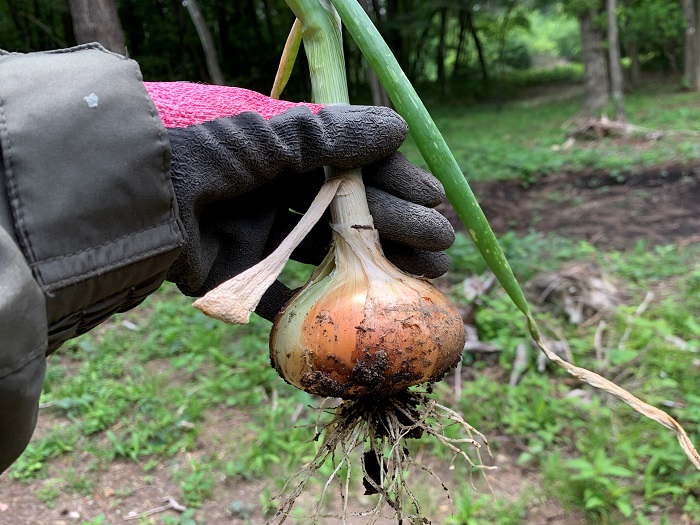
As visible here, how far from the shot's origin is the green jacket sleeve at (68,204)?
2.45 feet

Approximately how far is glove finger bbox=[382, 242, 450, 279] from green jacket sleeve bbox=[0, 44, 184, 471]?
551 mm

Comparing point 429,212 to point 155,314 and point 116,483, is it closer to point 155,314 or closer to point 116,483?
point 116,483

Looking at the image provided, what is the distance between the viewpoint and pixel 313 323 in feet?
3.42

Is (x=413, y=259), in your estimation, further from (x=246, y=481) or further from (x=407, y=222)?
(x=246, y=481)

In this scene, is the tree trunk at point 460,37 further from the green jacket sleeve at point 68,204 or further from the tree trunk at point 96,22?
the green jacket sleeve at point 68,204

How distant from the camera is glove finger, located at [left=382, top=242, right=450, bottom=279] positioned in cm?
138

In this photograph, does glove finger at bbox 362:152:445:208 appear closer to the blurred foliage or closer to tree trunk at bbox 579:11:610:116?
the blurred foliage

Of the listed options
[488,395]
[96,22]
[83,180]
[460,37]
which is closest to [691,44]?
[460,37]

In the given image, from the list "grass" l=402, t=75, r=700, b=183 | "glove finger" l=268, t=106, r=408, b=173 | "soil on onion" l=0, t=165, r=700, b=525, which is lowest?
"grass" l=402, t=75, r=700, b=183

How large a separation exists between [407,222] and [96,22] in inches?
105

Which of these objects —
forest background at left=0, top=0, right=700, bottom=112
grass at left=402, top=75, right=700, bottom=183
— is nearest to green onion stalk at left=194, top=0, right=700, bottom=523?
forest background at left=0, top=0, right=700, bottom=112

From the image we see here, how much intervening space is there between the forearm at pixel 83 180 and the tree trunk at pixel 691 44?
11.5m

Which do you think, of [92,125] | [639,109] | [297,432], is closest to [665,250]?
[297,432]

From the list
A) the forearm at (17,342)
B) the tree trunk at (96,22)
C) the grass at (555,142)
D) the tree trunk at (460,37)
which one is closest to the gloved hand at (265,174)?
the forearm at (17,342)
